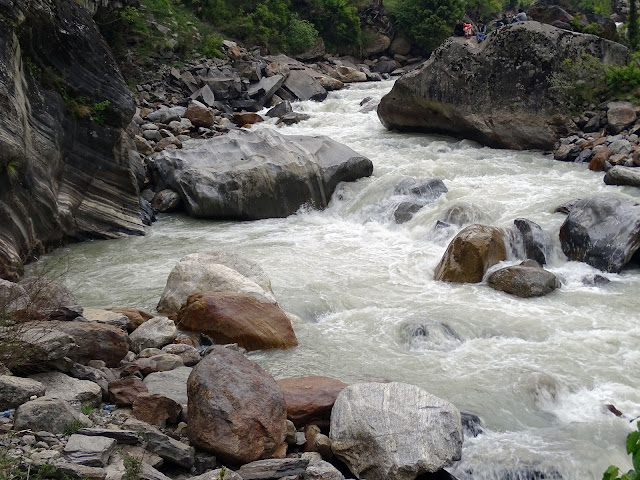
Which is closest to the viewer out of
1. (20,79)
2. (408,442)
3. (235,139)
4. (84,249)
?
(408,442)

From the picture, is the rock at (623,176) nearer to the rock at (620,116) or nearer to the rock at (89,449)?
the rock at (620,116)

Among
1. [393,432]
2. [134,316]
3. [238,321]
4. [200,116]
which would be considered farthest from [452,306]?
[200,116]

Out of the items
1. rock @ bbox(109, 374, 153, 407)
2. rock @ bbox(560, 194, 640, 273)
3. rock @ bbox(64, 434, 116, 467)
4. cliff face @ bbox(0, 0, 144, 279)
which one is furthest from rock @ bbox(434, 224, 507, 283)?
rock @ bbox(64, 434, 116, 467)

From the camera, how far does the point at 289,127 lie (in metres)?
20.6

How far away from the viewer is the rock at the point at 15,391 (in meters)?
5.32

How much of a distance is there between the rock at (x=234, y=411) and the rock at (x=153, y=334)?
5.92 feet

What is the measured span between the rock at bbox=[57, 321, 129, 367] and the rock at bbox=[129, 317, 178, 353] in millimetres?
466

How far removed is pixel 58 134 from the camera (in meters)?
12.2

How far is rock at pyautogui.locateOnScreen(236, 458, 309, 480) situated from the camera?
5.27 metres

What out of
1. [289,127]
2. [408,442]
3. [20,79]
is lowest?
[408,442]

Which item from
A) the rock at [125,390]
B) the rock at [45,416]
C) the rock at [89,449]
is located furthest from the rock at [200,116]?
the rock at [89,449]

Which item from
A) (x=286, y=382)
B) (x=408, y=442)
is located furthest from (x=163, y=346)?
(x=408, y=442)

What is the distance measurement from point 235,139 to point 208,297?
24.8 feet

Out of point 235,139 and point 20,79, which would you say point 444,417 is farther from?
point 235,139
